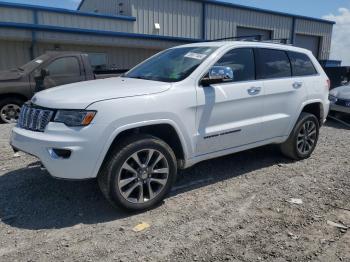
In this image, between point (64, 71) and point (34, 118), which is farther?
point (64, 71)

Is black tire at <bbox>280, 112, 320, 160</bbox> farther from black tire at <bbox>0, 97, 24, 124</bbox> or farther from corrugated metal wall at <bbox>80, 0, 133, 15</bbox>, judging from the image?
corrugated metal wall at <bbox>80, 0, 133, 15</bbox>

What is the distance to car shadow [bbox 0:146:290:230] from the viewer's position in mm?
3615

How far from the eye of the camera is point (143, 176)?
370 cm

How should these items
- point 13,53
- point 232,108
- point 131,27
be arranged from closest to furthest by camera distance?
1. point 232,108
2. point 13,53
3. point 131,27

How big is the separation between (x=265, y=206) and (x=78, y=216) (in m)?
2.07

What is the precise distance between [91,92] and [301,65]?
11.3 feet

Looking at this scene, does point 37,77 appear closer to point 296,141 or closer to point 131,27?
point 296,141

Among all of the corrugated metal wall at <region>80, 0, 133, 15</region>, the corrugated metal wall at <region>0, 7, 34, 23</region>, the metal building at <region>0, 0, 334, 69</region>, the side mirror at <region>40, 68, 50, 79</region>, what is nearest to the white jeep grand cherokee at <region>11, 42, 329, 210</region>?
the side mirror at <region>40, 68, 50, 79</region>

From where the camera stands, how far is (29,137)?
3.45 m

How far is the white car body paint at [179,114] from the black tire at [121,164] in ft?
0.40

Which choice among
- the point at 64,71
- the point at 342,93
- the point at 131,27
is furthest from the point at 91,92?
the point at 131,27

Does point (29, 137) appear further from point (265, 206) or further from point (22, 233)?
point (265, 206)

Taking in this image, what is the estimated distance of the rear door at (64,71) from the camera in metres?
8.59

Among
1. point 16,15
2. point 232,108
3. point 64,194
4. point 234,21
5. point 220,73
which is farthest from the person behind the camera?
point 234,21
